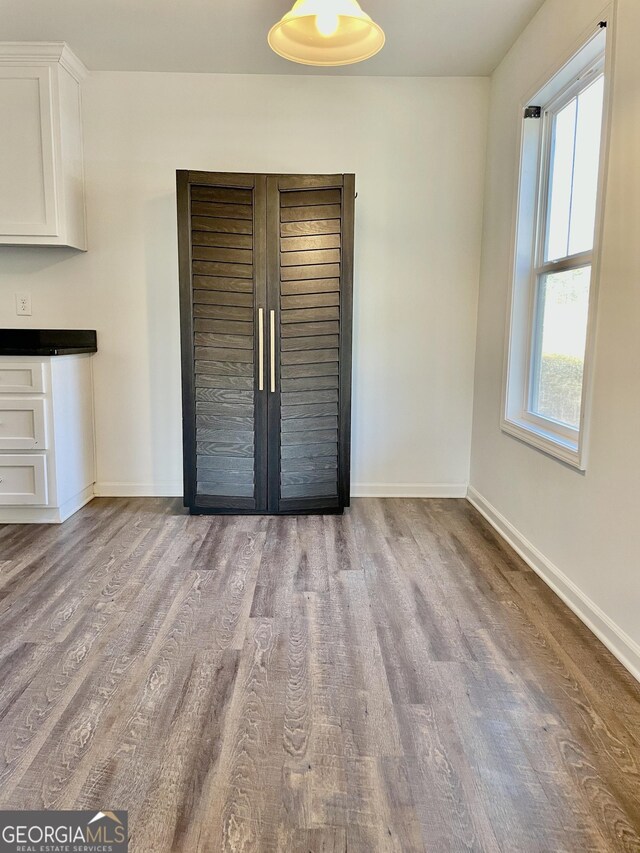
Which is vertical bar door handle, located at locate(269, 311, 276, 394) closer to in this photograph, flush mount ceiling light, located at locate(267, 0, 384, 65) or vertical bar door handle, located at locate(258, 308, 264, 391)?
vertical bar door handle, located at locate(258, 308, 264, 391)

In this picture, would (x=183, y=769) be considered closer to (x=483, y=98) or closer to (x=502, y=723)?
(x=502, y=723)

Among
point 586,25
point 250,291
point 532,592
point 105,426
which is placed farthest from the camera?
point 105,426

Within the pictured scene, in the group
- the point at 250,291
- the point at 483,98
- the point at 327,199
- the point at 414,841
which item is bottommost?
the point at 414,841

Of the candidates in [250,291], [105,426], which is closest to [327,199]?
[250,291]

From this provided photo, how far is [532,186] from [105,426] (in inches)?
112

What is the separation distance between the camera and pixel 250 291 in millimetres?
2869

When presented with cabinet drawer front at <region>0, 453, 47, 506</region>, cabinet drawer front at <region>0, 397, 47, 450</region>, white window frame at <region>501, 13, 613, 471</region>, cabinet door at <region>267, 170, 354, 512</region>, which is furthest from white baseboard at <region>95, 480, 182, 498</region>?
white window frame at <region>501, 13, 613, 471</region>

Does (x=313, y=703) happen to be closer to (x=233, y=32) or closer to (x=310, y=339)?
(x=310, y=339)

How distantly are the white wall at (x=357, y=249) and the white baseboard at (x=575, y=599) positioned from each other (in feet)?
2.75

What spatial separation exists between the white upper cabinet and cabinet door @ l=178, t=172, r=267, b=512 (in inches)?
30.3

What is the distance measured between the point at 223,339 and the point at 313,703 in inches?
77.2

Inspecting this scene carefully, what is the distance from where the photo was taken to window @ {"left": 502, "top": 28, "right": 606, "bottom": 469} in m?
2.13

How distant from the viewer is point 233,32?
2.66m

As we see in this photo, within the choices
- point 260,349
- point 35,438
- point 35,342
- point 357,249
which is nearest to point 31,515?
point 35,438
